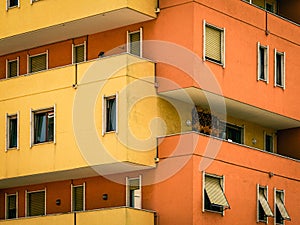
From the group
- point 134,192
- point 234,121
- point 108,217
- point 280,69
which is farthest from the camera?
point 280,69

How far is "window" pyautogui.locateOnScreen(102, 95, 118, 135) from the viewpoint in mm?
49156

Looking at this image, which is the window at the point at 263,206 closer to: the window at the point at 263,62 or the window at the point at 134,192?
the window at the point at 263,62

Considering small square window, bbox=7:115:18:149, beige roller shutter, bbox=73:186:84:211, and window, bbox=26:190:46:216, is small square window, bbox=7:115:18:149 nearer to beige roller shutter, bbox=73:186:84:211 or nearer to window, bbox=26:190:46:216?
window, bbox=26:190:46:216

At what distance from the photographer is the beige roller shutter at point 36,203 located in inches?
2121

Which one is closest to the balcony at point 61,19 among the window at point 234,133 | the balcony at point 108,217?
the window at point 234,133

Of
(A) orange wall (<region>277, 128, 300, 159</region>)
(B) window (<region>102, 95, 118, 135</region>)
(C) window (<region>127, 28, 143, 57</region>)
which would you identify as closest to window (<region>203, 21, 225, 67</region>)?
(C) window (<region>127, 28, 143, 57</region>)

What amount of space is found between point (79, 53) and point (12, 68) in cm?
423

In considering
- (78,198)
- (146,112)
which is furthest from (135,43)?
(78,198)

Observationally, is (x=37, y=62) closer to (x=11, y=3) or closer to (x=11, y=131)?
(x=11, y=3)

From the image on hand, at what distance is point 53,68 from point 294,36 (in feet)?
36.6

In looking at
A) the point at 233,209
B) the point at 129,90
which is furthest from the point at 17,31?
the point at 233,209

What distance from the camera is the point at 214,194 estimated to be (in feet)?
163

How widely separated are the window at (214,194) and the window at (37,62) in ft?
31.3

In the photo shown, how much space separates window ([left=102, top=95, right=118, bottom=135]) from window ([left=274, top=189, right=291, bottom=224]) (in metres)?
8.27
